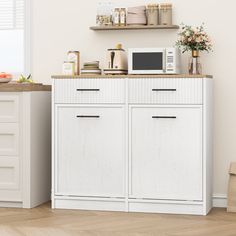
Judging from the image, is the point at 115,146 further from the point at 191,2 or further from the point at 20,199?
the point at 191,2

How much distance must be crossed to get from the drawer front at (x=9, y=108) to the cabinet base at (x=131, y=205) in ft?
2.23

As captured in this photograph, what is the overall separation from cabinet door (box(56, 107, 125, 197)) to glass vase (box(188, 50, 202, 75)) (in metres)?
0.62

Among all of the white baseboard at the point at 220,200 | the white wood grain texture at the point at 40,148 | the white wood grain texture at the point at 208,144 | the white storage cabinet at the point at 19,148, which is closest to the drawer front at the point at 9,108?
the white storage cabinet at the point at 19,148

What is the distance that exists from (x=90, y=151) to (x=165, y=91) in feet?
2.32

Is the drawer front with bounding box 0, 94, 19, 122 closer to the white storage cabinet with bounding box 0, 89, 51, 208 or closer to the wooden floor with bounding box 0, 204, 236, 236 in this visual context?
the white storage cabinet with bounding box 0, 89, 51, 208

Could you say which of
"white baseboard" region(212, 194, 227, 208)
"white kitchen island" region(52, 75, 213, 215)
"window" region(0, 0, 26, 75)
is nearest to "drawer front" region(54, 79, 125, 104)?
"white kitchen island" region(52, 75, 213, 215)

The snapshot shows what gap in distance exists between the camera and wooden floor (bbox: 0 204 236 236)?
160 inches

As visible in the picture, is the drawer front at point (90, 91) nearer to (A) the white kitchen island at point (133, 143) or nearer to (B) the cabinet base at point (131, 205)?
(A) the white kitchen island at point (133, 143)

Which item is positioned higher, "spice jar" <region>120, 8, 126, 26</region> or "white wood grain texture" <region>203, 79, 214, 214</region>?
"spice jar" <region>120, 8, 126, 26</region>

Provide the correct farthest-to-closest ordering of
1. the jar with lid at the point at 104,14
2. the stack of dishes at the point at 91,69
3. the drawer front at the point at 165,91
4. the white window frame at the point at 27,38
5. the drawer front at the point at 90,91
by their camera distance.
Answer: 1. the white window frame at the point at 27,38
2. the jar with lid at the point at 104,14
3. the stack of dishes at the point at 91,69
4. the drawer front at the point at 90,91
5. the drawer front at the point at 165,91

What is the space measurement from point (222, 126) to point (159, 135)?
0.62 metres

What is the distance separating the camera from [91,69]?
16.2ft

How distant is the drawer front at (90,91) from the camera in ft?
15.3

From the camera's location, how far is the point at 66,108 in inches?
188
